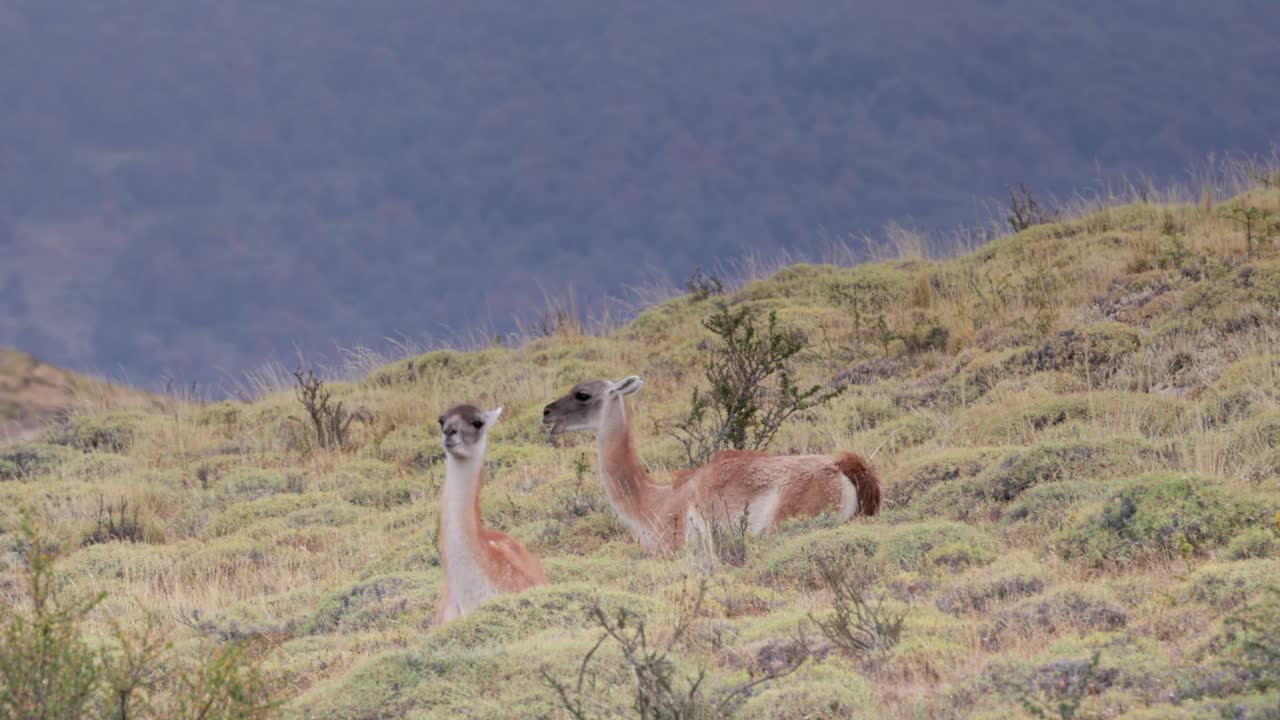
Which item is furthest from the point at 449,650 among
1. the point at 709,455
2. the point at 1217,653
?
the point at 709,455

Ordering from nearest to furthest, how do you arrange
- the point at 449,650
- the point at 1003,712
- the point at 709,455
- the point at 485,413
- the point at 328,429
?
the point at 1003,712
the point at 449,650
the point at 485,413
the point at 709,455
the point at 328,429

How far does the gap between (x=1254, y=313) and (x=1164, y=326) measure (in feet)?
3.00

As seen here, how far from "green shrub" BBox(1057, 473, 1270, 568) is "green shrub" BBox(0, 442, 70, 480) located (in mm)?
14236

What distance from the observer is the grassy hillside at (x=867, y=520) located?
7.04 metres

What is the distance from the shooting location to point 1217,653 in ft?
21.5

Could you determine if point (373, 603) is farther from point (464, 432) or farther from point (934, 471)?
point (934, 471)

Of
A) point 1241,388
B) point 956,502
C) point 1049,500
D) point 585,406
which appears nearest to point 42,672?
point 585,406

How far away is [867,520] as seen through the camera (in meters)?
10.8

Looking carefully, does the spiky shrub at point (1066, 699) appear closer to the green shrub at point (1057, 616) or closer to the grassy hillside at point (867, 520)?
the grassy hillside at point (867, 520)

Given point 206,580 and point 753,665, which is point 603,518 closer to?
point 206,580

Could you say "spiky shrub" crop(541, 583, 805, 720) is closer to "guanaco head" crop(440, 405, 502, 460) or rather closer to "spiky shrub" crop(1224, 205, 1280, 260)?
"guanaco head" crop(440, 405, 502, 460)

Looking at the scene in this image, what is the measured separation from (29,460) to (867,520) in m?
13.3

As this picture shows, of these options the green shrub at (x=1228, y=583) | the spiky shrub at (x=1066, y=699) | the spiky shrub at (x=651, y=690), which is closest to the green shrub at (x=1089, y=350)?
the green shrub at (x=1228, y=583)

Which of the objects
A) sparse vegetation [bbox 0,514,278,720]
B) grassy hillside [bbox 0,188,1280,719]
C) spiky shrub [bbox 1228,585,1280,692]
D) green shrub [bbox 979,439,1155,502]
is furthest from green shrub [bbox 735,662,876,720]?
green shrub [bbox 979,439,1155,502]
